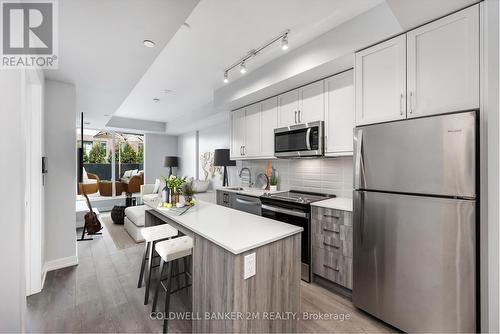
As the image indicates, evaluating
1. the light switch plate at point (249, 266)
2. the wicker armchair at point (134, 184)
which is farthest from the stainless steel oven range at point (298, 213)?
the wicker armchair at point (134, 184)

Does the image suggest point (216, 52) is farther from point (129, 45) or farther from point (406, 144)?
point (406, 144)

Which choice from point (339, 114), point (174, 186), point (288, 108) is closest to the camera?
point (174, 186)

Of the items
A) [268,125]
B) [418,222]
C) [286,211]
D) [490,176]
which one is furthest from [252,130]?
[490,176]

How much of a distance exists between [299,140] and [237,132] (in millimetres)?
1575

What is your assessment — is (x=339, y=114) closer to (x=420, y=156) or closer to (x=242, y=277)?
(x=420, y=156)

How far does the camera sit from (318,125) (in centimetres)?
278

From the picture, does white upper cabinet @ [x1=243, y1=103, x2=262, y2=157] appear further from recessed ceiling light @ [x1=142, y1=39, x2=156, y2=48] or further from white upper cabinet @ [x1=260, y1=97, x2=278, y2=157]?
recessed ceiling light @ [x1=142, y1=39, x2=156, y2=48]

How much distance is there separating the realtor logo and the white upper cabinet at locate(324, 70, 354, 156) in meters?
2.64

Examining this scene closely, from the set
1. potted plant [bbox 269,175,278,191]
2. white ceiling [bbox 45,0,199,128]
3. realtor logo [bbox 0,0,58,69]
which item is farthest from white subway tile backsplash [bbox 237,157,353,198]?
realtor logo [bbox 0,0,58,69]

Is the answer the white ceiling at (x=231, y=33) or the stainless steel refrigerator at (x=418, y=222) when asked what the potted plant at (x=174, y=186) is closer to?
the white ceiling at (x=231, y=33)

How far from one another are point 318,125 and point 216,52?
1.55 m

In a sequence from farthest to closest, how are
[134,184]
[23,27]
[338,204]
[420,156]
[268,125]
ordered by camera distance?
[134,184]
[268,125]
[338,204]
[420,156]
[23,27]

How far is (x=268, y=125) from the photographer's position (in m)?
3.54

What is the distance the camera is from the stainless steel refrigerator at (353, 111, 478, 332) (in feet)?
4.87
